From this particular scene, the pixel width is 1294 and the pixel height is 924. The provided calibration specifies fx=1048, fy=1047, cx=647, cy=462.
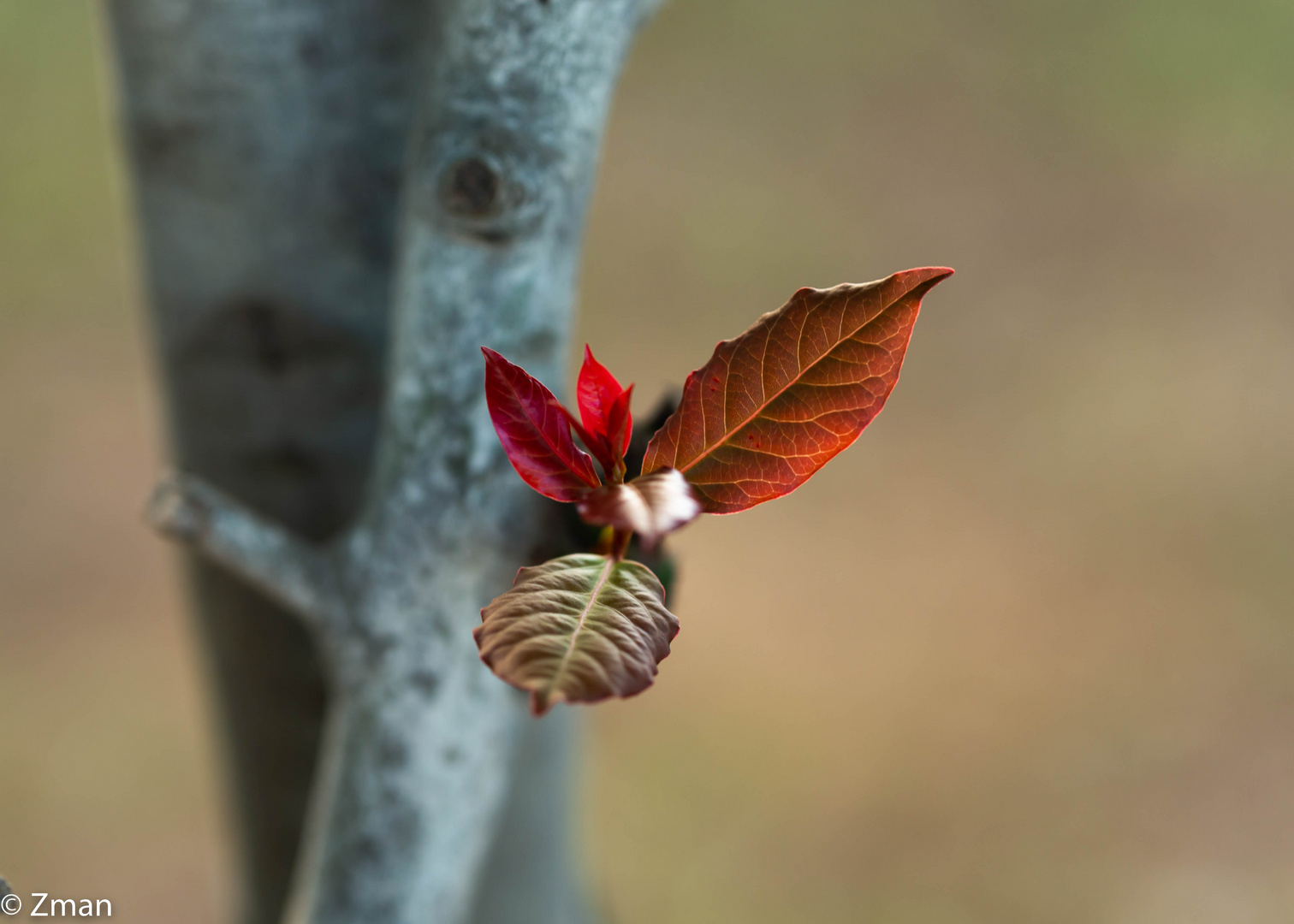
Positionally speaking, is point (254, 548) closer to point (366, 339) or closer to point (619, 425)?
point (366, 339)

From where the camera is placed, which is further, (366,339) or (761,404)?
(366,339)

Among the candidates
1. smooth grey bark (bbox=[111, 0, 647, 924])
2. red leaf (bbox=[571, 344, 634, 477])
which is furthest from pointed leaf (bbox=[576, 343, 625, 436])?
smooth grey bark (bbox=[111, 0, 647, 924])

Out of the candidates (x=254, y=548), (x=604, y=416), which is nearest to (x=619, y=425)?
(x=604, y=416)

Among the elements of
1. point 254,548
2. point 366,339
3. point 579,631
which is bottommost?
point 579,631

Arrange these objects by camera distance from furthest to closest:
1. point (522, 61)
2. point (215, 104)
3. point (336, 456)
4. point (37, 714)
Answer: point (37, 714)
point (336, 456)
point (215, 104)
point (522, 61)

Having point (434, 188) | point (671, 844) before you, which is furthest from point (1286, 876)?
point (434, 188)

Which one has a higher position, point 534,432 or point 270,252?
point 270,252

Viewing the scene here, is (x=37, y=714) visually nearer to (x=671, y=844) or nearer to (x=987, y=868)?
(x=671, y=844)
